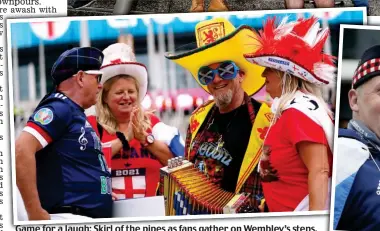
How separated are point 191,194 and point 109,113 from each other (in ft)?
1.64

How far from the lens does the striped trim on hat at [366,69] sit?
7.84ft

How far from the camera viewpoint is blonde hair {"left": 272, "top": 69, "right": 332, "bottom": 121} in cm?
246

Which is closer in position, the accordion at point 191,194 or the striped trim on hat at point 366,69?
the striped trim on hat at point 366,69

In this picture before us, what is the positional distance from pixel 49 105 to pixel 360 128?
1306mm

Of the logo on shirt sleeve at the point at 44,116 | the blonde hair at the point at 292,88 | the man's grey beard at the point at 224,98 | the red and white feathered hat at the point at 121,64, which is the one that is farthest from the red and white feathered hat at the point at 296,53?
the logo on shirt sleeve at the point at 44,116

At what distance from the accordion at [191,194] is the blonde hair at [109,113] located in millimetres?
216

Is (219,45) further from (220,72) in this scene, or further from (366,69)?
(366,69)

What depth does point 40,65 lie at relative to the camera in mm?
2443

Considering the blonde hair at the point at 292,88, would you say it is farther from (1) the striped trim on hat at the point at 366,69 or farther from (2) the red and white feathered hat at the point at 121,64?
(2) the red and white feathered hat at the point at 121,64

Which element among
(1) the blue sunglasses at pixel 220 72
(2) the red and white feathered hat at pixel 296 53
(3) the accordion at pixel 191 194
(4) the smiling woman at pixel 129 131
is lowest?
(3) the accordion at pixel 191 194

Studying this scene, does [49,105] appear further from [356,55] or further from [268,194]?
[356,55]

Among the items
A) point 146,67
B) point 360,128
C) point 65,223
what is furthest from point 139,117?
point 360,128

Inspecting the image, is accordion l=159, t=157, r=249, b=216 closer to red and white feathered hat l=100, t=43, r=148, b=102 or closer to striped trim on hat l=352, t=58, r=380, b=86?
red and white feathered hat l=100, t=43, r=148, b=102

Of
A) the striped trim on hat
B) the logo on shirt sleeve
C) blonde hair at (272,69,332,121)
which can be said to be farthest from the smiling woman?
the striped trim on hat
